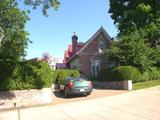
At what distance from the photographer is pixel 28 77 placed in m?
18.2

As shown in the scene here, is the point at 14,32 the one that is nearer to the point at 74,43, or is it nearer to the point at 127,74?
the point at 127,74

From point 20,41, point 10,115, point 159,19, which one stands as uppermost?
point 159,19

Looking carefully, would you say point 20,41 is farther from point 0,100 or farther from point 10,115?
point 10,115

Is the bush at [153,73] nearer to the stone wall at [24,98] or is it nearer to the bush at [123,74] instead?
the bush at [123,74]

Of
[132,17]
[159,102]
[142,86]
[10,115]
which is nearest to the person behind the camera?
[10,115]

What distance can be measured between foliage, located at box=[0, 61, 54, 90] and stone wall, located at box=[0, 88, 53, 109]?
0.99 ft

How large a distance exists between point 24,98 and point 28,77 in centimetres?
131

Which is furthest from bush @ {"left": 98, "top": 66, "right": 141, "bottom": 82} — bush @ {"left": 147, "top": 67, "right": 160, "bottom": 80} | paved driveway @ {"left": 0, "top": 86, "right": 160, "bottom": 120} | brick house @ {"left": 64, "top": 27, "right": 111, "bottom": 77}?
brick house @ {"left": 64, "top": 27, "right": 111, "bottom": 77}

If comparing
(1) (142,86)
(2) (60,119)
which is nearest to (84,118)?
(2) (60,119)

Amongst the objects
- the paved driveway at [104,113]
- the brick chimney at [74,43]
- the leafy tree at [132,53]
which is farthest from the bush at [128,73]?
the brick chimney at [74,43]

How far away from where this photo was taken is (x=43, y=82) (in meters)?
18.6

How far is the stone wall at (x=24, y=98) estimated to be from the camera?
17.2 metres

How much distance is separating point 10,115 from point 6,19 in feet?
44.7

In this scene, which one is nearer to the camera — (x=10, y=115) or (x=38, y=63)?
(x=10, y=115)
